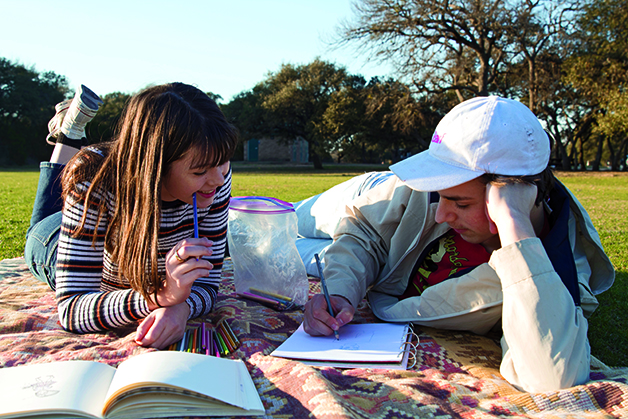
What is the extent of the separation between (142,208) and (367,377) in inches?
40.7

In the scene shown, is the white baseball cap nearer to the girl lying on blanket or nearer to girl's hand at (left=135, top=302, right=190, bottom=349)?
the girl lying on blanket

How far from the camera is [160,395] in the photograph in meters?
1.18

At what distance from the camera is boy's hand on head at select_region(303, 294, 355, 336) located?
184 centimetres

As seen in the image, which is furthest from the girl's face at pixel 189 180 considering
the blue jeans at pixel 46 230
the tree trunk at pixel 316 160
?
the tree trunk at pixel 316 160

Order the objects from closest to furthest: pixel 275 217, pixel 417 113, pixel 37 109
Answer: pixel 275 217, pixel 417 113, pixel 37 109

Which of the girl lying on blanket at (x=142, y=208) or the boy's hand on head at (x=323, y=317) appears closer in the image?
the girl lying on blanket at (x=142, y=208)

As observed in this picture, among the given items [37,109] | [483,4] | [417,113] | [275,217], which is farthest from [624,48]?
[37,109]

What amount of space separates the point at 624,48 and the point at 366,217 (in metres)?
24.9

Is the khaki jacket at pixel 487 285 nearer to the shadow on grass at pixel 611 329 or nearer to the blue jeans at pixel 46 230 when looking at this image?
the shadow on grass at pixel 611 329

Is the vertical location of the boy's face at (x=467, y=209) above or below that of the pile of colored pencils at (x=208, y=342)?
above

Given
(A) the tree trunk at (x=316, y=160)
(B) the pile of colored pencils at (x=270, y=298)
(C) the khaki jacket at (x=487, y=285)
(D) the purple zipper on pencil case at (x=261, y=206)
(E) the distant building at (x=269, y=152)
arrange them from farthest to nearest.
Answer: (E) the distant building at (x=269, y=152)
(A) the tree trunk at (x=316, y=160)
(D) the purple zipper on pencil case at (x=261, y=206)
(B) the pile of colored pencils at (x=270, y=298)
(C) the khaki jacket at (x=487, y=285)

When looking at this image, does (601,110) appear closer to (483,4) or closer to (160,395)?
(483,4)

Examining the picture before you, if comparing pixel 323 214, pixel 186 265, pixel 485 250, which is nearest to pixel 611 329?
pixel 485 250

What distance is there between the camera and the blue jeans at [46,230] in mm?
2508
